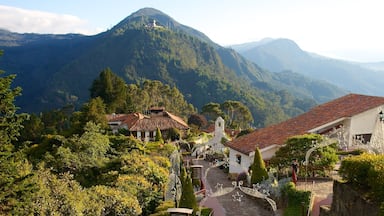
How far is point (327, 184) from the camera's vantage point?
53.0 ft

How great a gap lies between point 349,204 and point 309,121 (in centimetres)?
1598

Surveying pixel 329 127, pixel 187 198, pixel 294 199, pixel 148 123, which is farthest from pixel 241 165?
pixel 148 123

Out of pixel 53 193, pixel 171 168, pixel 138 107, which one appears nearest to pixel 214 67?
pixel 138 107

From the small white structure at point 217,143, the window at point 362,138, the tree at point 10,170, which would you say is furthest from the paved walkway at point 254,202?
the small white structure at point 217,143

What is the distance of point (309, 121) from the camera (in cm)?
2445

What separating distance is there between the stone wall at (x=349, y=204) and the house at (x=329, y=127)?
1224 centimetres

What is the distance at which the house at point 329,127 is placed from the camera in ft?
74.2

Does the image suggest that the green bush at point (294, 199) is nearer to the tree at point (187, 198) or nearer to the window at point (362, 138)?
the tree at point (187, 198)

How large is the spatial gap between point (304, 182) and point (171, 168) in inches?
315

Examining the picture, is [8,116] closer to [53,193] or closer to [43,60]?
[53,193]

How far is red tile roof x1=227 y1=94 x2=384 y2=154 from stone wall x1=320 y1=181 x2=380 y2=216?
485 inches

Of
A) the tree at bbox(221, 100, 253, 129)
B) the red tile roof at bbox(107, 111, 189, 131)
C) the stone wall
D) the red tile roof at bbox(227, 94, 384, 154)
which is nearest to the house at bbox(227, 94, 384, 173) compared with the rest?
the red tile roof at bbox(227, 94, 384, 154)

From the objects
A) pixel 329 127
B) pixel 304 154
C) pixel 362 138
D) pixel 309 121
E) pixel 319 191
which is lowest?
pixel 319 191

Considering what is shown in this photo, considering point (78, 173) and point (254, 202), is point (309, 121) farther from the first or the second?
point (78, 173)
